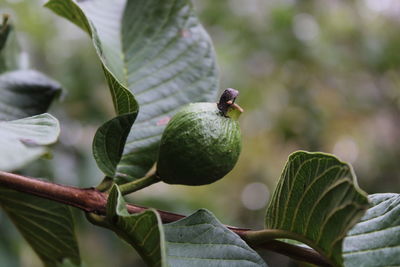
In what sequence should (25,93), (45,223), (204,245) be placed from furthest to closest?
(25,93), (45,223), (204,245)

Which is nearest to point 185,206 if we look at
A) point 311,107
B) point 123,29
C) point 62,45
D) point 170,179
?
point 311,107

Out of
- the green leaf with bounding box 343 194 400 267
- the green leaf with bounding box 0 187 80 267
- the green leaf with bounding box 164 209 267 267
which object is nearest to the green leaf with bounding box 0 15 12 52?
the green leaf with bounding box 0 187 80 267

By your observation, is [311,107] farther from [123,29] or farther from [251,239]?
[251,239]

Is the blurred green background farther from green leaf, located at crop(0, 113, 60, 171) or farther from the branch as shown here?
green leaf, located at crop(0, 113, 60, 171)

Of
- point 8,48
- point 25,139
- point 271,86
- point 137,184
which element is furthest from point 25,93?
point 271,86

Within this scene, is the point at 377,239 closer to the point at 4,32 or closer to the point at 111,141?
the point at 111,141
